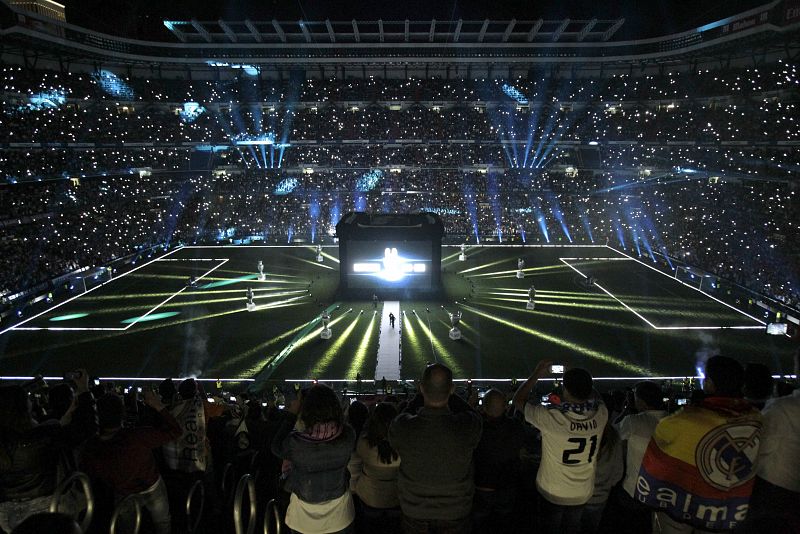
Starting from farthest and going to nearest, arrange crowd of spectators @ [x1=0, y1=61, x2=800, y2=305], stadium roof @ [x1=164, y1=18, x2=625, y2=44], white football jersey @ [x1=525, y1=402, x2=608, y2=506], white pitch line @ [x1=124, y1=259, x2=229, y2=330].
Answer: stadium roof @ [x1=164, y1=18, x2=625, y2=44] → crowd of spectators @ [x1=0, y1=61, x2=800, y2=305] → white pitch line @ [x1=124, y1=259, x2=229, y2=330] → white football jersey @ [x1=525, y1=402, x2=608, y2=506]

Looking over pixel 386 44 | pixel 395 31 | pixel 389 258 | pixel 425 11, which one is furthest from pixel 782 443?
pixel 395 31

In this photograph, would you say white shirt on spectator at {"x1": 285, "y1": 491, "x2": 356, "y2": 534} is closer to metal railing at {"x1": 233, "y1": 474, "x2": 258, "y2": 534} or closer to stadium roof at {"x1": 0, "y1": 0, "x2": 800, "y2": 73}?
metal railing at {"x1": 233, "y1": 474, "x2": 258, "y2": 534}

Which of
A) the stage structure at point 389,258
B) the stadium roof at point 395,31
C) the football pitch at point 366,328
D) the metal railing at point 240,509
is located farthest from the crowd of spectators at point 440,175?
the metal railing at point 240,509

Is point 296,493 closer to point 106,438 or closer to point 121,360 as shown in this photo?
point 106,438

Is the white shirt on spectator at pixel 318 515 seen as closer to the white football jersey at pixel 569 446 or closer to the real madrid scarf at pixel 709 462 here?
the white football jersey at pixel 569 446

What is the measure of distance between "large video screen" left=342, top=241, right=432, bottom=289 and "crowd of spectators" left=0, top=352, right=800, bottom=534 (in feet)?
68.6

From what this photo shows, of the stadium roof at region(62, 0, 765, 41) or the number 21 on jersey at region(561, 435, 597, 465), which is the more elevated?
the stadium roof at region(62, 0, 765, 41)

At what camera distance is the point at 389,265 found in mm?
26359

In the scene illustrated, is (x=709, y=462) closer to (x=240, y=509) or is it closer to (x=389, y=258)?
(x=240, y=509)

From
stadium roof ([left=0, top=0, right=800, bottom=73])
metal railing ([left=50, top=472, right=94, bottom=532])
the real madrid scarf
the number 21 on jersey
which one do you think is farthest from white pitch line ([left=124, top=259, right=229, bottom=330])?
the real madrid scarf

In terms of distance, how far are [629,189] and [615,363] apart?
103 feet

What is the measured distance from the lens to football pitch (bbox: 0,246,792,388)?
18328 millimetres

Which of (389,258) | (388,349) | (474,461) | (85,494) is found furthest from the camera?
(389,258)

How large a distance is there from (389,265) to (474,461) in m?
22.1
